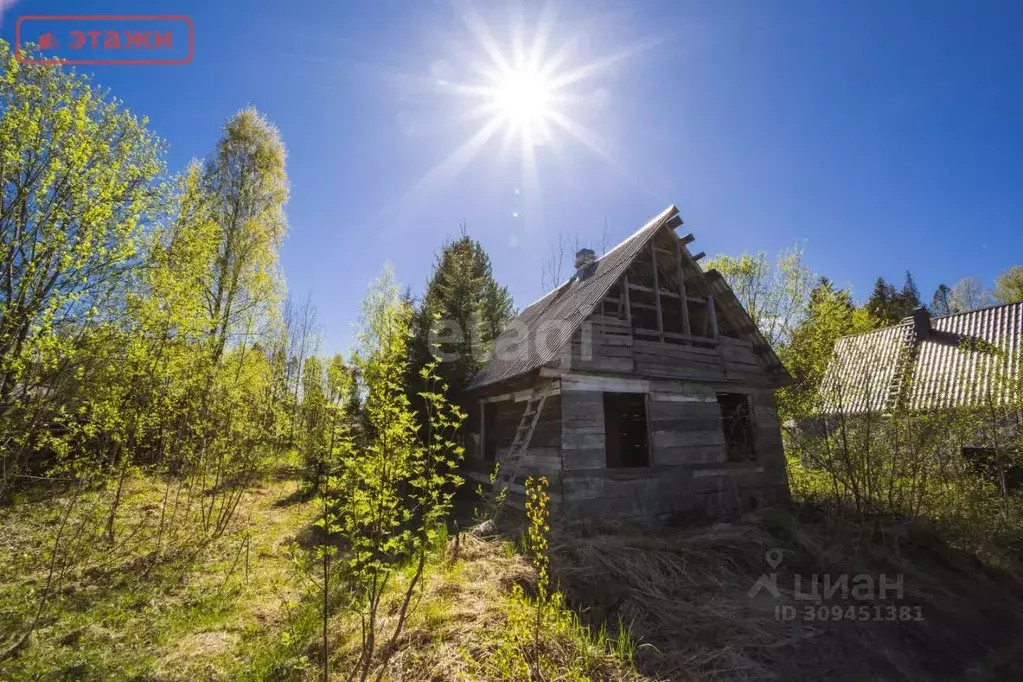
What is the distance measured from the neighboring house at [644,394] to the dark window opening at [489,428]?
0.14ft

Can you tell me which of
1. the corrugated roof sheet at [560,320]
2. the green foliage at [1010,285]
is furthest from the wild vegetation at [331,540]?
the green foliage at [1010,285]

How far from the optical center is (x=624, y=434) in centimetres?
1404

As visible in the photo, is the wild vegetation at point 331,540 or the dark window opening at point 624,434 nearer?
the wild vegetation at point 331,540

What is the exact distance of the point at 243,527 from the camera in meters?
9.44

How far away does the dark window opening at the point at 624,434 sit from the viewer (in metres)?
14.0

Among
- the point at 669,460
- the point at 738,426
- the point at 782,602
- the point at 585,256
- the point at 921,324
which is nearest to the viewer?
the point at 782,602

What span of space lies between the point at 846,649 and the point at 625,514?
4.53 metres

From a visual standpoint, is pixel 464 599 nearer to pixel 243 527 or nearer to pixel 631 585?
pixel 631 585

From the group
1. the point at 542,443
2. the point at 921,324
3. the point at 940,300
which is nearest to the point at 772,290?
the point at 921,324

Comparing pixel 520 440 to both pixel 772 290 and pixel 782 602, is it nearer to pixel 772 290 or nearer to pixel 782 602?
pixel 782 602

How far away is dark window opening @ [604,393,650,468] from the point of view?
14031mm

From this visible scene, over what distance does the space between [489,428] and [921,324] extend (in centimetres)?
2024

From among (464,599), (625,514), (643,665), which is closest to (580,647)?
(643,665)

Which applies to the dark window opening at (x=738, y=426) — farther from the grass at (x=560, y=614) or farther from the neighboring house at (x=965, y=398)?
the grass at (x=560, y=614)
